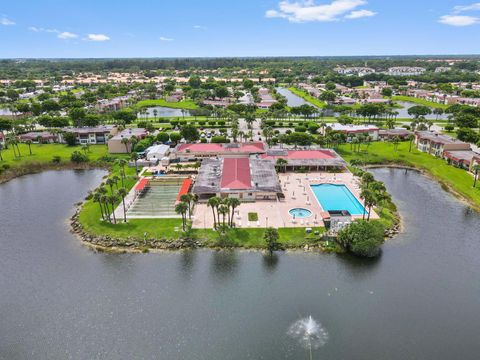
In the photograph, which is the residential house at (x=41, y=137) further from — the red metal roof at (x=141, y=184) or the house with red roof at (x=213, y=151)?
the red metal roof at (x=141, y=184)

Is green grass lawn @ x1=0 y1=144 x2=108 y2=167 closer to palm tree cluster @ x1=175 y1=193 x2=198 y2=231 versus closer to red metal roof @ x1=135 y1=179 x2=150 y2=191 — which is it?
red metal roof @ x1=135 y1=179 x2=150 y2=191

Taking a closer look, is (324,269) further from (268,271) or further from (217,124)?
(217,124)

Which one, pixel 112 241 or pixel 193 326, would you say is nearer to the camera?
pixel 193 326

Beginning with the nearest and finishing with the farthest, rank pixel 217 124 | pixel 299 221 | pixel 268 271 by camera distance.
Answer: pixel 268 271
pixel 299 221
pixel 217 124

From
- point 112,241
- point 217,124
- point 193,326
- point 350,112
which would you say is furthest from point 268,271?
point 350,112

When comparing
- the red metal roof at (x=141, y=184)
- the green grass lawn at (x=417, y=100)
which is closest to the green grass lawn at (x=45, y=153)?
the red metal roof at (x=141, y=184)

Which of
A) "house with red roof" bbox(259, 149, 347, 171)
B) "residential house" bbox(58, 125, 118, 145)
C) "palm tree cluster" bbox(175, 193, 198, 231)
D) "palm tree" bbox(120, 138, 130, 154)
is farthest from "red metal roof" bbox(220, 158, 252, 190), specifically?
"residential house" bbox(58, 125, 118, 145)
